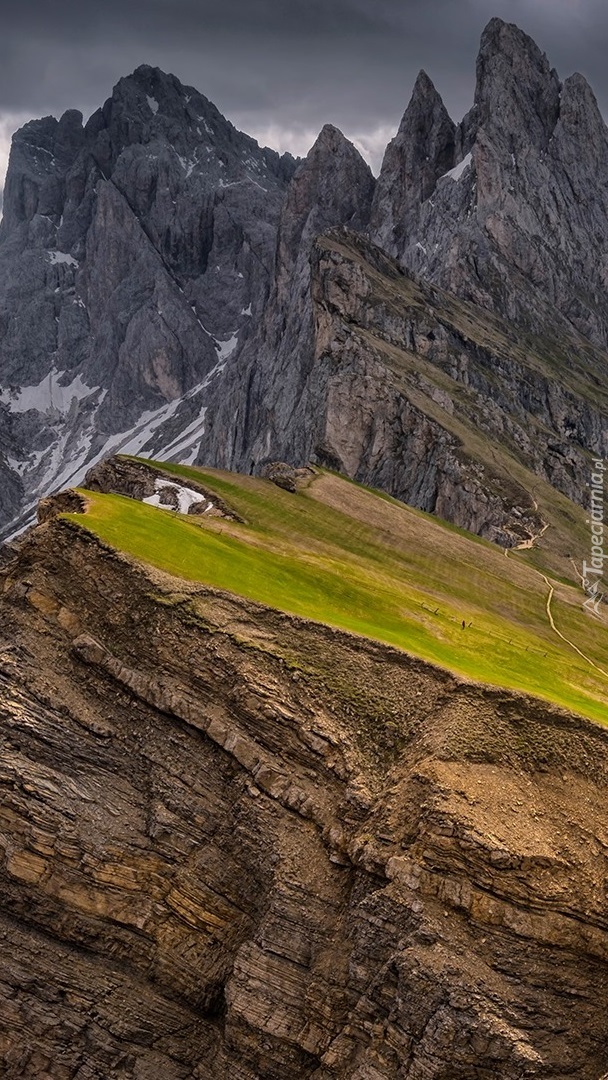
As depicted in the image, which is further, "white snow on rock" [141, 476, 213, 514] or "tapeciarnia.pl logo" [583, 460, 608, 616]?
"tapeciarnia.pl logo" [583, 460, 608, 616]

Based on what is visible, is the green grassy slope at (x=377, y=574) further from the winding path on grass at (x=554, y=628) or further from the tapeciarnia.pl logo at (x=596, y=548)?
the tapeciarnia.pl logo at (x=596, y=548)

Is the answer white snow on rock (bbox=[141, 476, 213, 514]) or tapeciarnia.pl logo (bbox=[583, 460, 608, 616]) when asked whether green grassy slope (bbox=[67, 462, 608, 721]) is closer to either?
white snow on rock (bbox=[141, 476, 213, 514])

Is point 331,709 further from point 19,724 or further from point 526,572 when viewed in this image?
point 526,572

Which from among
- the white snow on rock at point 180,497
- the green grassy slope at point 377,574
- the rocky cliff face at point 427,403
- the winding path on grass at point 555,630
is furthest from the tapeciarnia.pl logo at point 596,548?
the white snow on rock at point 180,497

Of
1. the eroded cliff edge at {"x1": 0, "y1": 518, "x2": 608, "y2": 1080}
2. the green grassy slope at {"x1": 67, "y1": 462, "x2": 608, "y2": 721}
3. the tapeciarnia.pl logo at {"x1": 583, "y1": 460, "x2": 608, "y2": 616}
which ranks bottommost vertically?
the eroded cliff edge at {"x1": 0, "y1": 518, "x2": 608, "y2": 1080}

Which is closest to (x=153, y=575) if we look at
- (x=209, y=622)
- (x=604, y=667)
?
(x=209, y=622)

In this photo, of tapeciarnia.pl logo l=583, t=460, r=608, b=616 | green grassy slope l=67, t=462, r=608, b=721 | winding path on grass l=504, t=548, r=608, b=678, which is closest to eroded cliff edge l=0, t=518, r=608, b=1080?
green grassy slope l=67, t=462, r=608, b=721
